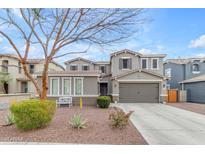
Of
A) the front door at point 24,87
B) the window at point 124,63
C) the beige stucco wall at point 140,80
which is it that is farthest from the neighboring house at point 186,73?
the front door at point 24,87

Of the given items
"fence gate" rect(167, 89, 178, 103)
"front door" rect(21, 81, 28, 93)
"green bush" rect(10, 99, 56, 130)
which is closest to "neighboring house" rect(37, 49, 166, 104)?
"fence gate" rect(167, 89, 178, 103)

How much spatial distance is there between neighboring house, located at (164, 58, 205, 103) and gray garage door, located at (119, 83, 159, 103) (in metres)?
5.81

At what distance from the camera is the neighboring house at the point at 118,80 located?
50.8 feet

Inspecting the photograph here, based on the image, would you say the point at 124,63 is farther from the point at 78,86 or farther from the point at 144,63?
the point at 78,86

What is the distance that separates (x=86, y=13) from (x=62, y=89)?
31.4ft

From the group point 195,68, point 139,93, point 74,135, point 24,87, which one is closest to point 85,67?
point 139,93

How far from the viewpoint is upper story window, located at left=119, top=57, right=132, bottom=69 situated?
21203 mm

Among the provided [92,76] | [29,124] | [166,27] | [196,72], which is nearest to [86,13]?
[166,27]

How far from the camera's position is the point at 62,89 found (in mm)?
15617

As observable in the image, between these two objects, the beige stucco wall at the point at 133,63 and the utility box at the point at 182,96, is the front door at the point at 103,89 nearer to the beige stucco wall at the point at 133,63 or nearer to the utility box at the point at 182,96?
the beige stucco wall at the point at 133,63

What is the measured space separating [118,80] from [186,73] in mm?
12730

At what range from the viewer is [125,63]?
21.3m
